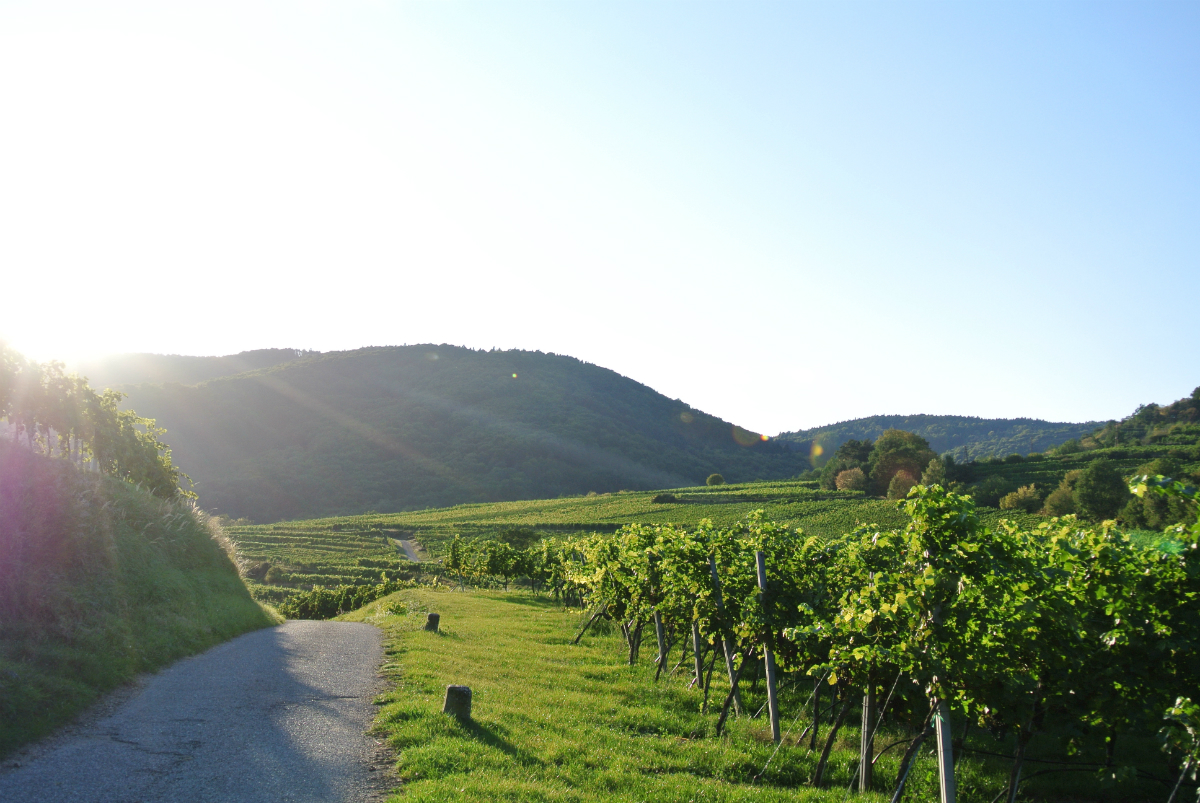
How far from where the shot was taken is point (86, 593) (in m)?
13.7

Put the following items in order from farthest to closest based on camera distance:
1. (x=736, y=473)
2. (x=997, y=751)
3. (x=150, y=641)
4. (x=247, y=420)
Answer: (x=736, y=473) → (x=247, y=420) → (x=150, y=641) → (x=997, y=751)

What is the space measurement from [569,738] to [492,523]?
8728 cm

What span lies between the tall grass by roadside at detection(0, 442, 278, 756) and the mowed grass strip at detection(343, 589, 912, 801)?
16.3 feet

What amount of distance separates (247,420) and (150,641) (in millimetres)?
161524

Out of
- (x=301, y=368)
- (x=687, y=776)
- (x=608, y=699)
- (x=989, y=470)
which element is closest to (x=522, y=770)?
(x=687, y=776)

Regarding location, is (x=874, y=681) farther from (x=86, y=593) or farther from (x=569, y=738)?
(x=86, y=593)

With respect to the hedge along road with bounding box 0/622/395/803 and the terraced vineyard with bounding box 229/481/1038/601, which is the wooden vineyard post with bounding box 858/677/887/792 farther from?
the terraced vineyard with bounding box 229/481/1038/601

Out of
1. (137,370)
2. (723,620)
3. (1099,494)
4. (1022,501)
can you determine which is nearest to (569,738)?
(723,620)

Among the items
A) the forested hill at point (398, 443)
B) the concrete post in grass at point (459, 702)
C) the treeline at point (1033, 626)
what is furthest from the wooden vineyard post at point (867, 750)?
the forested hill at point (398, 443)

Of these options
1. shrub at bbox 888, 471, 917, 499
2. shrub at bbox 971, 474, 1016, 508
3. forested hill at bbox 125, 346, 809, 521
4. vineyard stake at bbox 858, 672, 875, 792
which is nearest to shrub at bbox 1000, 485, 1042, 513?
shrub at bbox 971, 474, 1016, 508

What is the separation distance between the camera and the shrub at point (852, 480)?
9231 cm

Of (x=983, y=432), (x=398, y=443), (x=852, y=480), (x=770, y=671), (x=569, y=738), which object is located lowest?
(x=569, y=738)

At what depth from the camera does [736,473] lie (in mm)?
175125

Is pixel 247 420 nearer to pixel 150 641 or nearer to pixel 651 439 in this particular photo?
pixel 651 439
